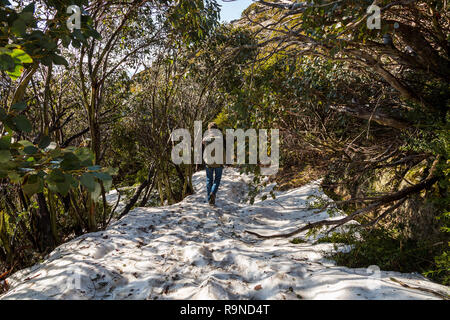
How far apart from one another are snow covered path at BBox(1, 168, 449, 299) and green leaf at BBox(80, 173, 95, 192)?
144cm

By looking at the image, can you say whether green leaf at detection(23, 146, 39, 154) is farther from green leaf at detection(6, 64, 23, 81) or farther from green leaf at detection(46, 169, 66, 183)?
green leaf at detection(6, 64, 23, 81)

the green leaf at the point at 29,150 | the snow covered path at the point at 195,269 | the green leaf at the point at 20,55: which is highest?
the green leaf at the point at 20,55

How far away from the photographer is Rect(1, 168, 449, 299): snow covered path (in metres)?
2.03

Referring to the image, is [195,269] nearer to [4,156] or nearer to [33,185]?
[33,185]

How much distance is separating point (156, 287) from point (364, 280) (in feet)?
5.85

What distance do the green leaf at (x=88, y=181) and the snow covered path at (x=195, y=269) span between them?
144cm

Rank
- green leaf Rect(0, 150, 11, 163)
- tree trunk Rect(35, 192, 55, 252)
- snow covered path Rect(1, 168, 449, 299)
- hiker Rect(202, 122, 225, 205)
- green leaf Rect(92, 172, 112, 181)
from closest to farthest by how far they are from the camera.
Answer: green leaf Rect(0, 150, 11, 163), green leaf Rect(92, 172, 112, 181), snow covered path Rect(1, 168, 449, 299), tree trunk Rect(35, 192, 55, 252), hiker Rect(202, 122, 225, 205)

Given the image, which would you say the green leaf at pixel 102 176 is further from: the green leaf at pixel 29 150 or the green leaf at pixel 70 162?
the green leaf at pixel 29 150

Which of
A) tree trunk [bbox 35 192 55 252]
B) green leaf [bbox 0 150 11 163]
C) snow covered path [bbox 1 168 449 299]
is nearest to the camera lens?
green leaf [bbox 0 150 11 163]

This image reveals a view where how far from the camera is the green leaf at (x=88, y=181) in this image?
955 millimetres

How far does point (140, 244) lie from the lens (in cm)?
339

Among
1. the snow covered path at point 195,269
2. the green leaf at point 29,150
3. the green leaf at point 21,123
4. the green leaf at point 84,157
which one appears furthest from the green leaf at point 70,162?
the snow covered path at point 195,269

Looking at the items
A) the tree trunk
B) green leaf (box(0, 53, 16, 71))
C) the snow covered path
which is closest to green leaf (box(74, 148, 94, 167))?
green leaf (box(0, 53, 16, 71))

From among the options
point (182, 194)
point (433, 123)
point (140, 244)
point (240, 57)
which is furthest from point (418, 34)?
point (182, 194)
